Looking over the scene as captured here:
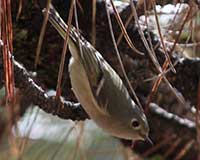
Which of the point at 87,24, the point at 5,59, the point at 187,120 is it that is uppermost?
the point at 5,59

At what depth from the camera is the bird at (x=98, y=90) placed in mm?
519

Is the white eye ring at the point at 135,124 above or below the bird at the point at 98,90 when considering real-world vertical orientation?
below

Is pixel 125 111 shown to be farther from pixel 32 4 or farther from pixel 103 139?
pixel 103 139

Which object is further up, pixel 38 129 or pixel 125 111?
pixel 125 111

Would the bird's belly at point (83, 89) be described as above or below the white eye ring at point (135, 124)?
above

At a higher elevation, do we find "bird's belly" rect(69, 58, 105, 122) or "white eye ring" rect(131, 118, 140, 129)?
"bird's belly" rect(69, 58, 105, 122)

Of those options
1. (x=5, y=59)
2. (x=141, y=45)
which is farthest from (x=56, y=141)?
(x=5, y=59)

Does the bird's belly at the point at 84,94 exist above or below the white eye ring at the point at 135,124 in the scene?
above

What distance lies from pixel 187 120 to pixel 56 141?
287mm

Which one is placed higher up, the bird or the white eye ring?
the bird

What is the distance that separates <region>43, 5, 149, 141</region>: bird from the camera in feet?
1.70

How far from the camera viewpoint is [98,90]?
52 centimetres

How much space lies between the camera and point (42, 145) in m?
1.08

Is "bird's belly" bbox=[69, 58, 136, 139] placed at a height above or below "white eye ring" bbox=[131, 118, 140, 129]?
above
